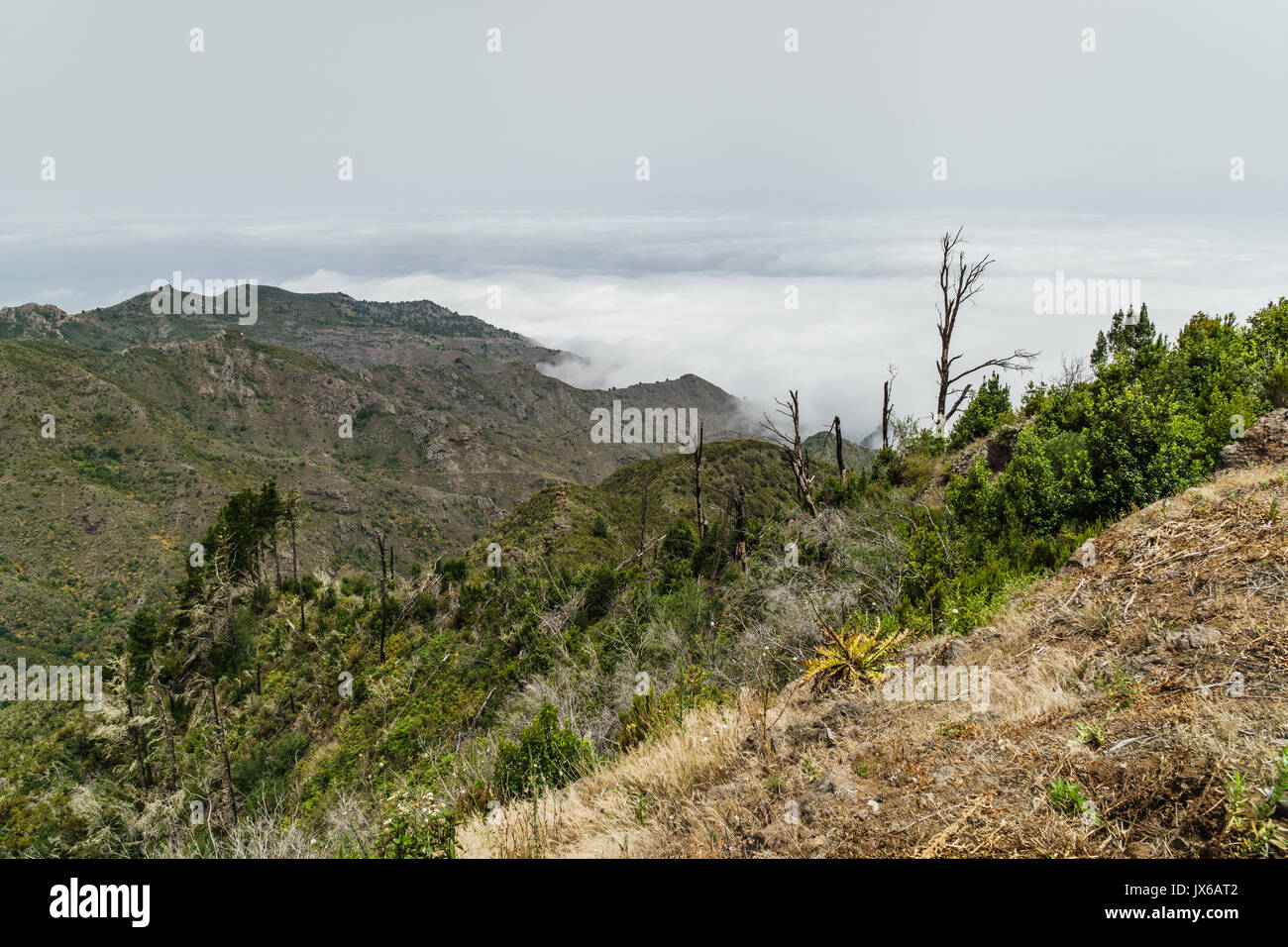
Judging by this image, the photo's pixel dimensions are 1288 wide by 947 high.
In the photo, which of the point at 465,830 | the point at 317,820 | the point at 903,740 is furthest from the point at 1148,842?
the point at 317,820

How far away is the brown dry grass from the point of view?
9.88ft

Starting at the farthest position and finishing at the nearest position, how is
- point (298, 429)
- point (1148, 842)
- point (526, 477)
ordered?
point (298, 429)
point (526, 477)
point (1148, 842)

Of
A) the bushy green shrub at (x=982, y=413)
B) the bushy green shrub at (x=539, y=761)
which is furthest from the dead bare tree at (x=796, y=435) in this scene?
the bushy green shrub at (x=539, y=761)

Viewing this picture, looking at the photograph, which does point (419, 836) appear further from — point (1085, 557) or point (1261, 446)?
point (1261, 446)

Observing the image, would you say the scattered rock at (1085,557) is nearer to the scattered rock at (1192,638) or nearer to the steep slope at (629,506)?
the scattered rock at (1192,638)

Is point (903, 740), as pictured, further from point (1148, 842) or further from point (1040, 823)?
point (1148, 842)

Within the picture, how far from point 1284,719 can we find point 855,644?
316 cm

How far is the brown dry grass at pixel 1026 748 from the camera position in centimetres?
301

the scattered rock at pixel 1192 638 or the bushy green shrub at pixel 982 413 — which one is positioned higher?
the bushy green shrub at pixel 982 413

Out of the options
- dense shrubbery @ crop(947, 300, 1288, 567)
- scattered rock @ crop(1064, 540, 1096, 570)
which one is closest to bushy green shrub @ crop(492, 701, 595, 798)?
scattered rock @ crop(1064, 540, 1096, 570)

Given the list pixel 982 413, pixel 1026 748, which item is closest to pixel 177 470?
pixel 982 413

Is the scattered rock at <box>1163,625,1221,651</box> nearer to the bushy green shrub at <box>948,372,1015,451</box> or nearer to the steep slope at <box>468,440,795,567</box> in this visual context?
the bushy green shrub at <box>948,372,1015,451</box>

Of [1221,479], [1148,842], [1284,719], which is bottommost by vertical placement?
[1148,842]
